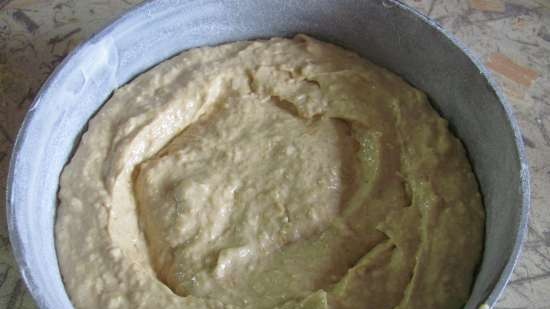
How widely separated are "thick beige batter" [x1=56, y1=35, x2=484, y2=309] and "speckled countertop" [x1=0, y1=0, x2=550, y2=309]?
13.5 inches

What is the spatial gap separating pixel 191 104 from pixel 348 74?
50 centimetres

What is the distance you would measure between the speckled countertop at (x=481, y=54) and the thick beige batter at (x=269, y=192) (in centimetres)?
34

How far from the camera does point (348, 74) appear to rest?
1964mm

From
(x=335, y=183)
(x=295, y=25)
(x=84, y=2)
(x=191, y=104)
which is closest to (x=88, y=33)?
(x=84, y=2)

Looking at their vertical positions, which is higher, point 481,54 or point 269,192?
point 481,54

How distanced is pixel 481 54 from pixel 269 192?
3.33 ft

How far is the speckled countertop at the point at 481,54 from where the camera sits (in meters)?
1.92

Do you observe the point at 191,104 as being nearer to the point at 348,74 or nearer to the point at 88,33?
the point at 348,74

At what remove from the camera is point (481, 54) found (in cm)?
226

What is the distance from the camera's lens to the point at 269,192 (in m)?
1.77

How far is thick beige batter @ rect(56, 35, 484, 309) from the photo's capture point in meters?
1.60

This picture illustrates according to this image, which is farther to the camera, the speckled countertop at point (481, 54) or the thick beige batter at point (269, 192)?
the speckled countertop at point (481, 54)

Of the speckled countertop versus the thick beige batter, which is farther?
the speckled countertop

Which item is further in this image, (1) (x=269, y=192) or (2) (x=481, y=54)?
(2) (x=481, y=54)
